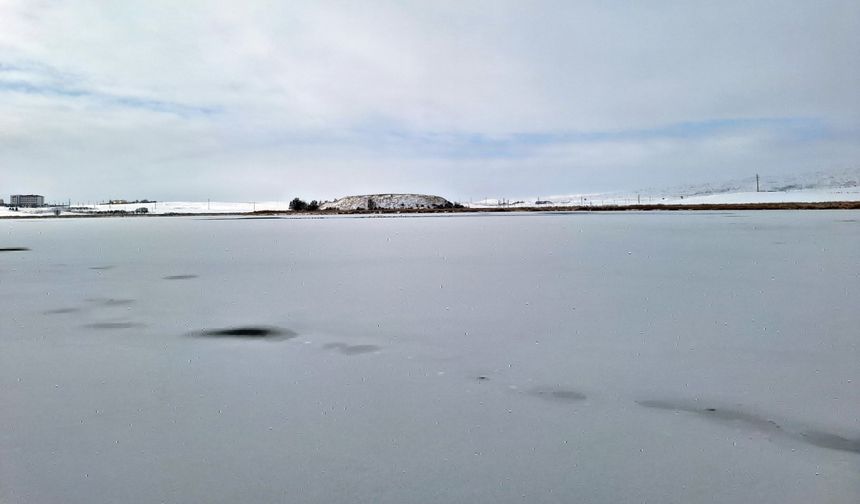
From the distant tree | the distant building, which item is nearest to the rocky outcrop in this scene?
the distant tree

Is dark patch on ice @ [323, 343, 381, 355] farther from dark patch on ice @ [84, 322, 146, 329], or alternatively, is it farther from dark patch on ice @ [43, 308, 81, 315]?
dark patch on ice @ [43, 308, 81, 315]

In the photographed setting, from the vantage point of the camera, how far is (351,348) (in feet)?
13.1

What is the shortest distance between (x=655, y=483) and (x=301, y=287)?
18.4 feet

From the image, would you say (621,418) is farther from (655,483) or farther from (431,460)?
(431,460)

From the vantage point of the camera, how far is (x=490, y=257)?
10.8m

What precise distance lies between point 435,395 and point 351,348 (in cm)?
121

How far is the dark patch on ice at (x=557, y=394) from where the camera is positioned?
289 cm

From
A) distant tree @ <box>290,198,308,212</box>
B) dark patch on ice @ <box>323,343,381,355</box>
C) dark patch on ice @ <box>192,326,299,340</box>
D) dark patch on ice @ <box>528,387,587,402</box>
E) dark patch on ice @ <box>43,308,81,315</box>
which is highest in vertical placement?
distant tree @ <box>290,198,308,212</box>

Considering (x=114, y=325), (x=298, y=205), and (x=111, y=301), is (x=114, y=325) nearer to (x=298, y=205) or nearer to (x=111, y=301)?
(x=111, y=301)

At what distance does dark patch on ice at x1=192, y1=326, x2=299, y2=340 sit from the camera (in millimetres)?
4371

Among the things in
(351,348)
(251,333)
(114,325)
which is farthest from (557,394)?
(114,325)

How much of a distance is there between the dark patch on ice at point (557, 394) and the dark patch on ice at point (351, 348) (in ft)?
4.39

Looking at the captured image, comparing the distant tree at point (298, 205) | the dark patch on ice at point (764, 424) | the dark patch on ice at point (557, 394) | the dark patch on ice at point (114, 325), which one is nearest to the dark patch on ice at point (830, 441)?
the dark patch on ice at point (764, 424)

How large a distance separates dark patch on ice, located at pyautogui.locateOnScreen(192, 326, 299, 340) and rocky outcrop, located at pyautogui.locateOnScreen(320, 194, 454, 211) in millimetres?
73357
